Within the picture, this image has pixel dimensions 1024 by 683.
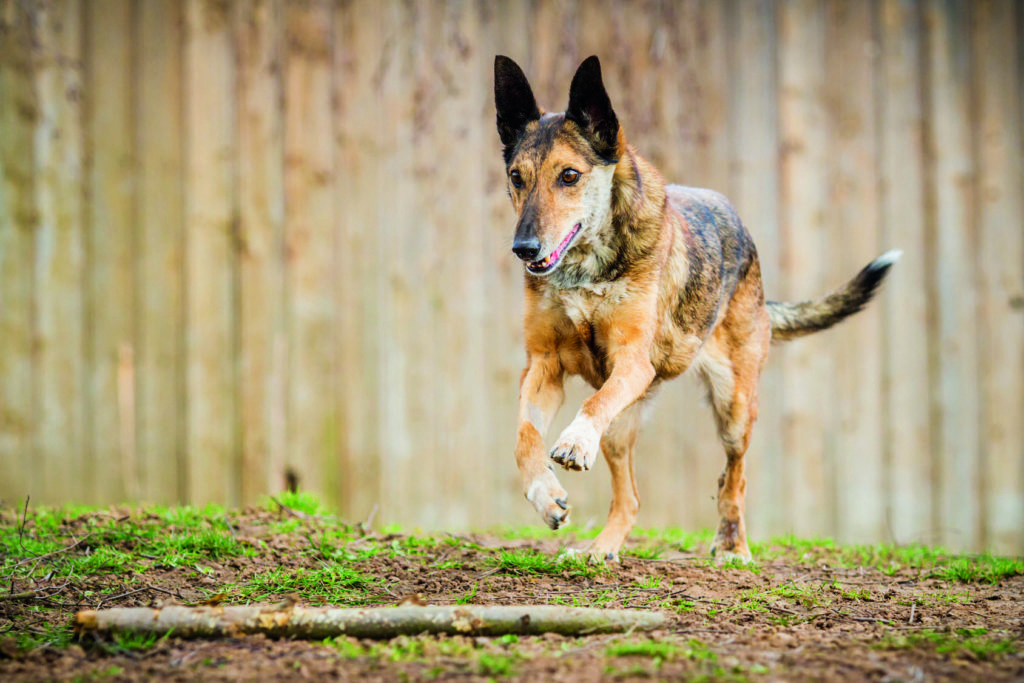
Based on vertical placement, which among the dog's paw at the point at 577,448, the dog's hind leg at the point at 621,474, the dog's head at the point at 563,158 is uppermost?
the dog's head at the point at 563,158

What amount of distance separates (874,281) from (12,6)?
18.4 feet

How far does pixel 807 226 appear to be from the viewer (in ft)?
21.1

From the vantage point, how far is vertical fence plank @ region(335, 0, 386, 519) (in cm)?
602

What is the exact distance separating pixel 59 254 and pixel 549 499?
13.5 ft

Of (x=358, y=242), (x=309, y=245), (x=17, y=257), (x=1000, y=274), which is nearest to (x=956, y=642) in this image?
(x=358, y=242)

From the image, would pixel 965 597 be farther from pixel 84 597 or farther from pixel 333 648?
pixel 84 597

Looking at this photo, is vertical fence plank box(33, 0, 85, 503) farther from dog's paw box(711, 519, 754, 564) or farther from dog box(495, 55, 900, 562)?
dog's paw box(711, 519, 754, 564)

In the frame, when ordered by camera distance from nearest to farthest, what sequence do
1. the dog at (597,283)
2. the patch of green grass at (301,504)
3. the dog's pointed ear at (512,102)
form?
the dog at (597,283) < the dog's pointed ear at (512,102) < the patch of green grass at (301,504)

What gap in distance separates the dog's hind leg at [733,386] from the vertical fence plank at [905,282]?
6.97 feet

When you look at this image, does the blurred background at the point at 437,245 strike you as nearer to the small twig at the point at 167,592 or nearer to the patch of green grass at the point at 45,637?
the small twig at the point at 167,592

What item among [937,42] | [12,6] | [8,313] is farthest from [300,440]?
[937,42]

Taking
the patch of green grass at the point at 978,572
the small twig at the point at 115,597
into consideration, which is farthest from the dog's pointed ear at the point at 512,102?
the patch of green grass at the point at 978,572

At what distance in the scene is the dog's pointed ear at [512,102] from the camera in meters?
3.94

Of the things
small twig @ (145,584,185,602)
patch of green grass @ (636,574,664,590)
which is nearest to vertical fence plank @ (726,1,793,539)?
patch of green grass @ (636,574,664,590)
